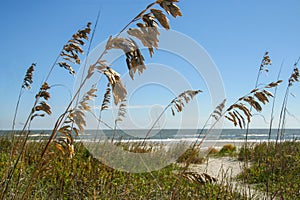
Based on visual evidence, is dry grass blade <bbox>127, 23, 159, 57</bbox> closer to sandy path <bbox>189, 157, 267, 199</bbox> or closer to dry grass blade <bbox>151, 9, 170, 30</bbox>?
dry grass blade <bbox>151, 9, 170, 30</bbox>

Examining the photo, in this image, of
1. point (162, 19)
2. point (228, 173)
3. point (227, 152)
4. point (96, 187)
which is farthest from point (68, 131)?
point (227, 152)

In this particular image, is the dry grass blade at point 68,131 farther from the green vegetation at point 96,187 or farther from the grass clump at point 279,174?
the grass clump at point 279,174

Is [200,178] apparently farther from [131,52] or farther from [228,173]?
[228,173]

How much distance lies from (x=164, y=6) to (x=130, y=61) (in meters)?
0.29

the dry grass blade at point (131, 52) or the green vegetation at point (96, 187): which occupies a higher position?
the dry grass blade at point (131, 52)

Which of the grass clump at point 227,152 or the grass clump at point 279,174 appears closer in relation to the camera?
the grass clump at point 279,174

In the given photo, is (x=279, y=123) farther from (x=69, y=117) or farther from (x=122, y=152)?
(x=122, y=152)

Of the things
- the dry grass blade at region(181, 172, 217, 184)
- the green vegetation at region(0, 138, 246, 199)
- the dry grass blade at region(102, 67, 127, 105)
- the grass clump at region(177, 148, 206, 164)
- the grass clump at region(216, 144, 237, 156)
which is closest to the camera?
the dry grass blade at region(102, 67, 127, 105)

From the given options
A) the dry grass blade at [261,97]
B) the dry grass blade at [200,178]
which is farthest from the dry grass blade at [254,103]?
the dry grass blade at [200,178]

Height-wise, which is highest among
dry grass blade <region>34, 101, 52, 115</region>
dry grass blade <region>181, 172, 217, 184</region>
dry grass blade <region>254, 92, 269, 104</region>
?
dry grass blade <region>254, 92, 269, 104</region>

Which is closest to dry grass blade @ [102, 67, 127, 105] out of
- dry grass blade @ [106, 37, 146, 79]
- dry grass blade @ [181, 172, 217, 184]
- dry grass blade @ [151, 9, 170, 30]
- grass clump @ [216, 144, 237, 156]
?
dry grass blade @ [106, 37, 146, 79]

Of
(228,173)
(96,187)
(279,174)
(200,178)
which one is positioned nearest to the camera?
(200,178)

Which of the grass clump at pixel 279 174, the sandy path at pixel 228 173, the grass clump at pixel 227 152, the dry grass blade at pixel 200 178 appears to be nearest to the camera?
the dry grass blade at pixel 200 178

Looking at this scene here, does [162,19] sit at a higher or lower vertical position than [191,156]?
higher
